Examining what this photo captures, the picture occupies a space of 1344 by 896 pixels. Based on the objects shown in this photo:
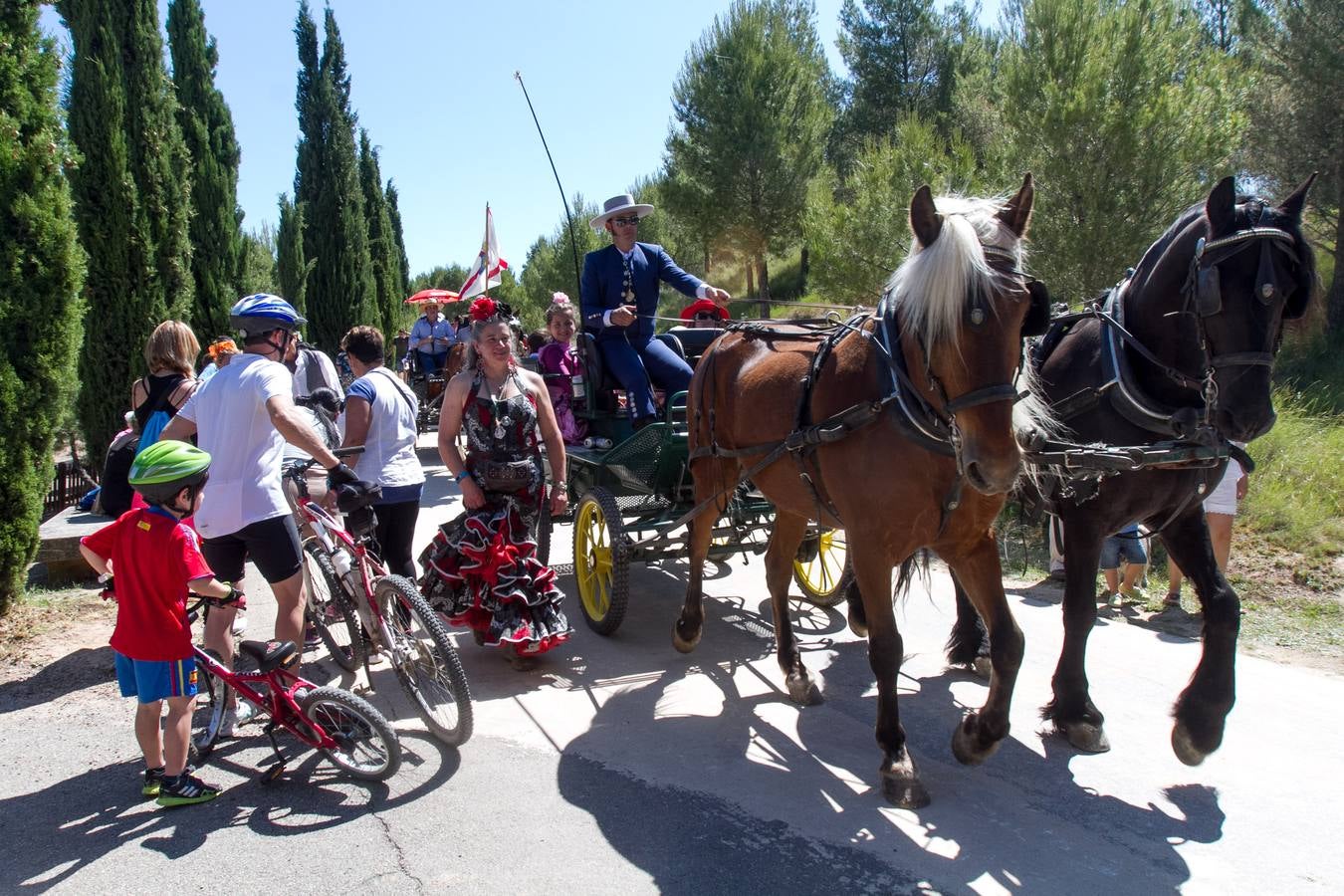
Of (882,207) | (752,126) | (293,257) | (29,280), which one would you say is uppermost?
(752,126)

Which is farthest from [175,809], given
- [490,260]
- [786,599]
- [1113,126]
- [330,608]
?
[1113,126]

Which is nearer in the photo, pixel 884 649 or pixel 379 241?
pixel 884 649

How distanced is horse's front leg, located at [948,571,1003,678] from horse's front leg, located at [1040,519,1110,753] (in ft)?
3.09

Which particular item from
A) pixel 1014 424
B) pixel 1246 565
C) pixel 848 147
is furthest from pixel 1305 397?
pixel 848 147

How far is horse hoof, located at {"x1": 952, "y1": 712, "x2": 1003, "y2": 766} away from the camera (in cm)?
370

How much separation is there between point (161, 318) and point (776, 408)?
725cm

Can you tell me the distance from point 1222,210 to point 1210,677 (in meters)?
1.86

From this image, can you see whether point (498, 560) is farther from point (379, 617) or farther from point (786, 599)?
point (786, 599)

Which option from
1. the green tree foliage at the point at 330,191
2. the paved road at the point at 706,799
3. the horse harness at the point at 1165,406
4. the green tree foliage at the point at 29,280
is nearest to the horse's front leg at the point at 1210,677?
the paved road at the point at 706,799

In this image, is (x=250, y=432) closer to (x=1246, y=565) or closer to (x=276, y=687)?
(x=276, y=687)

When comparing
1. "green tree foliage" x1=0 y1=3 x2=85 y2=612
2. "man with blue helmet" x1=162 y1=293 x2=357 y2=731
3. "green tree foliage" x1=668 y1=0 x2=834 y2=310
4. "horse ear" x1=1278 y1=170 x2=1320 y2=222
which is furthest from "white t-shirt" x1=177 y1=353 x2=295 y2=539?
"green tree foliage" x1=668 y1=0 x2=834 y2=310

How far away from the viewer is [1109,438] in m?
3.90

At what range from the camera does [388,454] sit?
523cm

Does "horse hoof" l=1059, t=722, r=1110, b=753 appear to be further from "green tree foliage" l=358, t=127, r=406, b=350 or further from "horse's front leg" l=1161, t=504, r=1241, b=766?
"green tree foliage" l=358, t=127, r=406, b=350
